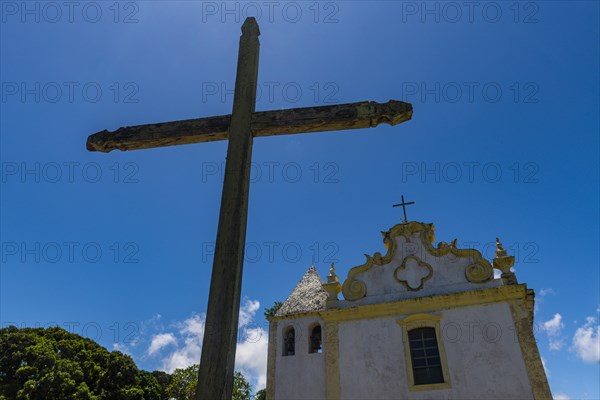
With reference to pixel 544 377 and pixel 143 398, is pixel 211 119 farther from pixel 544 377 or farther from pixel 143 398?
pixel 143 398

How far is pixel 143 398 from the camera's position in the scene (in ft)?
80.8

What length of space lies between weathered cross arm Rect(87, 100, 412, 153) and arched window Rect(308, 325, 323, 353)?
474 inches

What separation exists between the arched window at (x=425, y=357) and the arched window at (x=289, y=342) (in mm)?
3964

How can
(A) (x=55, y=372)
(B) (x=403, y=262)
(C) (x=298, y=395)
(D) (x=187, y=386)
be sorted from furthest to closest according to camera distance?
(D) (x=187, y=386) → (A) (x=55, y=372) → (B) (x=403, y=262) → (C) (x=298, y=395)

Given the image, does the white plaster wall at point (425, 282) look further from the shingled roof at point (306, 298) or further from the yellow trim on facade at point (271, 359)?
the yellow trim on facade at point (271, 359)

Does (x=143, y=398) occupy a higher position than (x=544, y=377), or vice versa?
(x=143, y=398)

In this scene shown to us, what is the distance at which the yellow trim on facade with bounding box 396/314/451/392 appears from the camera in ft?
38.2

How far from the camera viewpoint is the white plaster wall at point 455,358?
11.3 meters

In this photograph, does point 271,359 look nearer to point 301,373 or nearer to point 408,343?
point 301,373

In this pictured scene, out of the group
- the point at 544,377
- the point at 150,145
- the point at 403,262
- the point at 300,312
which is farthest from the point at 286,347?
the point at 150,145

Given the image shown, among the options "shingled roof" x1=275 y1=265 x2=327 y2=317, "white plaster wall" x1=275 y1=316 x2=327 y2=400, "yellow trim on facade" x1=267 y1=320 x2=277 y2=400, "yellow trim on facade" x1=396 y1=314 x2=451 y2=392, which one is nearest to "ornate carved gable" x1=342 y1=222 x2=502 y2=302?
"yellow trim on facade" x1=396 y1=314 x2=451 y2=392

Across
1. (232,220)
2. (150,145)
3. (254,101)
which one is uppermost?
(254,101)

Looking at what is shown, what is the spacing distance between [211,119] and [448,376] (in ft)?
35.8

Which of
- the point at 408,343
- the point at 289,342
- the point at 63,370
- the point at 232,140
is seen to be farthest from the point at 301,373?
the point at 63,370
